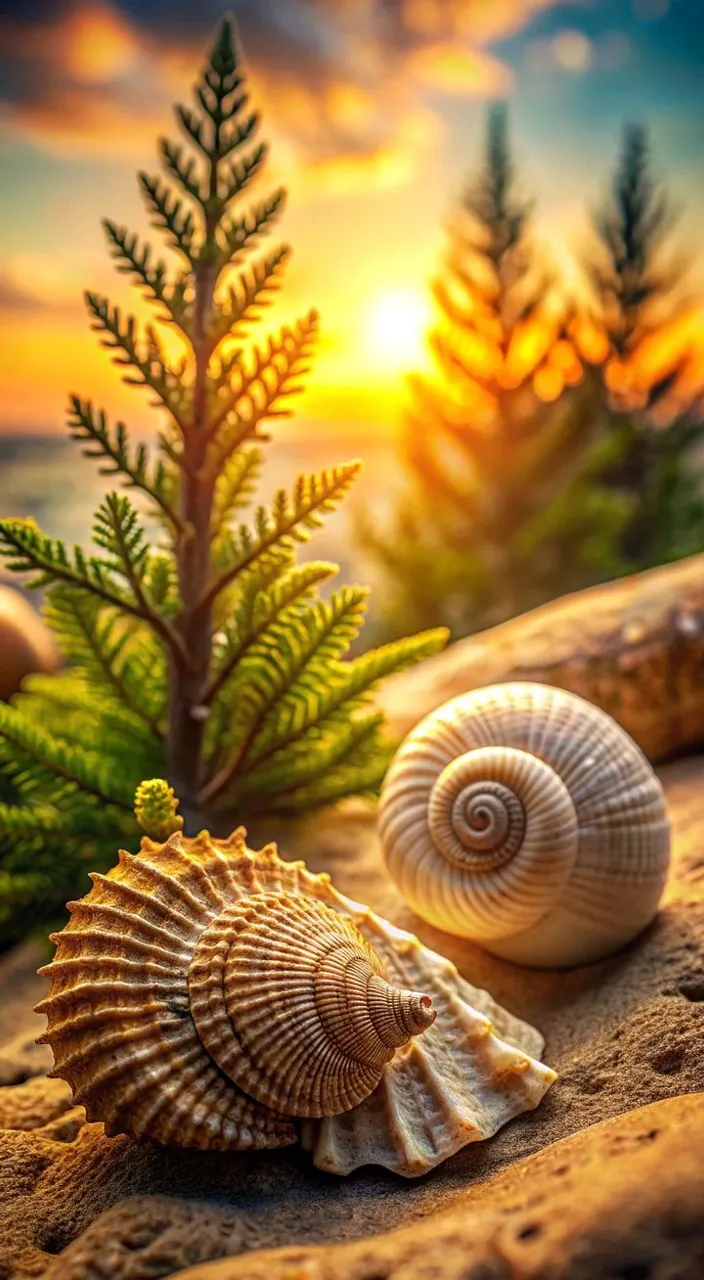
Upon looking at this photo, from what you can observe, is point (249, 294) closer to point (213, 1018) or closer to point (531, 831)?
point (531, 831)

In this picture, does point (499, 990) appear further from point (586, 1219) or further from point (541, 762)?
point (586, 1219)

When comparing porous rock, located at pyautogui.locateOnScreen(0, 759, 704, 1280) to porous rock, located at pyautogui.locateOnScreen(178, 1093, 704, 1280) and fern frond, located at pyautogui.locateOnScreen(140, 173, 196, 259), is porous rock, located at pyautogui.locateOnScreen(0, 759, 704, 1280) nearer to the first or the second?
porous rock, located at pyautogui.locateOnScreen(178, 1093, 704, 1280)

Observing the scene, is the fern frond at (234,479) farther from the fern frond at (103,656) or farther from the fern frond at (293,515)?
the fern frond at (103,656)

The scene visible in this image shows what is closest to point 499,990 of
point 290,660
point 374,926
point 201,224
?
point 374,926

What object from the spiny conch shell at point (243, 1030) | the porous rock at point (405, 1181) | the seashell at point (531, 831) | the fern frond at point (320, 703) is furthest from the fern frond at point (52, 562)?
the porous rock at point (405, 1181)

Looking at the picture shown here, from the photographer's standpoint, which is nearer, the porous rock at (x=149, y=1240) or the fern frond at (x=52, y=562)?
the porous rock at (x=149, y=1240)

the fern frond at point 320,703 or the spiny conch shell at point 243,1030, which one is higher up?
the fern frond at point 320,703

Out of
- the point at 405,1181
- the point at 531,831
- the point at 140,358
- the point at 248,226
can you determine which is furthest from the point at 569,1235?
the point at 248,226
